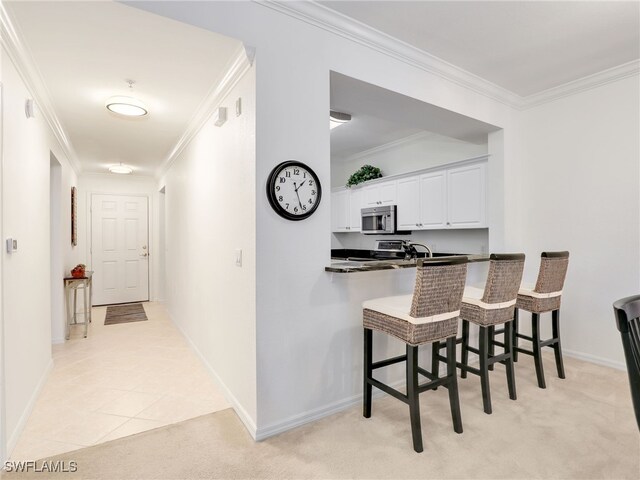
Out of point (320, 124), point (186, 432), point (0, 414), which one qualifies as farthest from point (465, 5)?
point (0, 414)

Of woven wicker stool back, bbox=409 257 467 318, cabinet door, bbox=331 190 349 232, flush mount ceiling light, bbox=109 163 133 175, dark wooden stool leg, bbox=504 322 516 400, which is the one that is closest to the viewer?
woven wicker stool back, bbox=409 257 467 318

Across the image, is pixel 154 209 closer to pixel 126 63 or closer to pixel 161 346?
pixel 161 346

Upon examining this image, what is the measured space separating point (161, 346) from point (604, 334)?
14.5ft

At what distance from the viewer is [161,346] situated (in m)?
3.89

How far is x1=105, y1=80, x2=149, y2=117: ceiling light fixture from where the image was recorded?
280 centimetres

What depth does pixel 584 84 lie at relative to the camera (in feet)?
10.9

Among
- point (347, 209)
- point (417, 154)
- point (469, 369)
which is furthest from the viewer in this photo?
point (347, 209)

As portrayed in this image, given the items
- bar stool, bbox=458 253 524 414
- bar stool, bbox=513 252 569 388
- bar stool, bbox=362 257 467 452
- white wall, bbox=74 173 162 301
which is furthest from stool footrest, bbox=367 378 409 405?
white wall, bbox=74 173 162 301

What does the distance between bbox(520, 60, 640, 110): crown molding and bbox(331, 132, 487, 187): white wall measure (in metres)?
0.69

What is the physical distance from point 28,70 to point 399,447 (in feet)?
10.8

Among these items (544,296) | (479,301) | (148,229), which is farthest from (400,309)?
(148,229)

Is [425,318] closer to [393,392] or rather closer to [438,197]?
[393,392]

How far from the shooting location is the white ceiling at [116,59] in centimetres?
187

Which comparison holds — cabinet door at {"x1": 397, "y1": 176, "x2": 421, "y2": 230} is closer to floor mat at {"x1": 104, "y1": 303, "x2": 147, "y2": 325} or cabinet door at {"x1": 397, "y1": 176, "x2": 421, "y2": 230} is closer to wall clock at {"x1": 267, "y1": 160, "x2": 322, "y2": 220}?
wall clock at {"x1": 267, "y1": 160, "x2": 322, "y2": 220}
